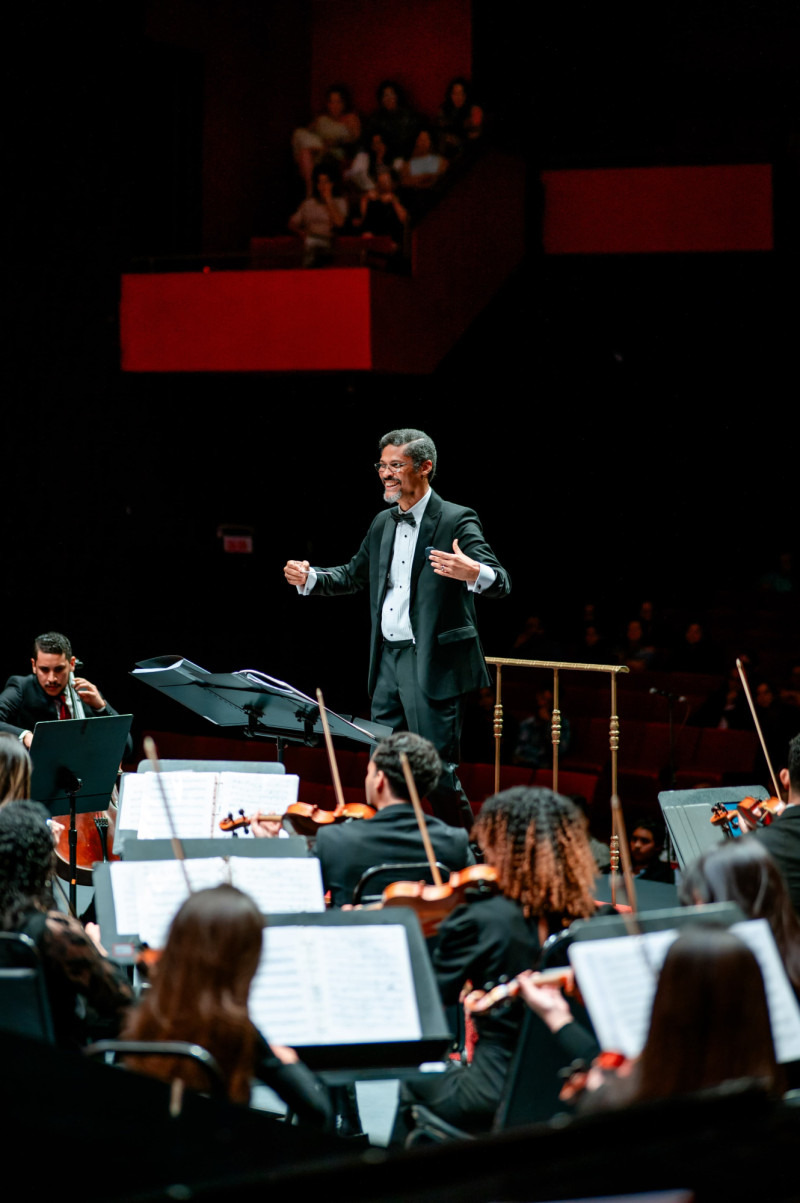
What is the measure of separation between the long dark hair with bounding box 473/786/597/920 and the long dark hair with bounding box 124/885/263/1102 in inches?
29.6

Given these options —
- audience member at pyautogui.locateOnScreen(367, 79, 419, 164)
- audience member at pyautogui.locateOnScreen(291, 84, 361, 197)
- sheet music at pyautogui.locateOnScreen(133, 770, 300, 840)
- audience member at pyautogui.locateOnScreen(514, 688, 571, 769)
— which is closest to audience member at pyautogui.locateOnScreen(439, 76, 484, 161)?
audience member at pyautogui.locateOnScreen(367, 79, 419, 164)

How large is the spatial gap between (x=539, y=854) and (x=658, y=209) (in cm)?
800

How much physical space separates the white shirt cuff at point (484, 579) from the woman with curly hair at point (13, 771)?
59.1 inches

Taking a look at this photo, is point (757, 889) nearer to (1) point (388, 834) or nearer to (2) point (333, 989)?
(2) point (333, 989)

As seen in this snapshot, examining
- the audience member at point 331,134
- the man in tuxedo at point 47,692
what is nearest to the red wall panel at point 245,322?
the audience member at point 331,134

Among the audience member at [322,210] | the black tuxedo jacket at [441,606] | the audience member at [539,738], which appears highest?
the audience member at [322,210]

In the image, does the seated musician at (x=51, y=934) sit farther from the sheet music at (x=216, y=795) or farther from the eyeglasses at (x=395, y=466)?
the eyeglasses at (x=395, y=466)

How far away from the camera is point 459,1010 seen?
124 inches

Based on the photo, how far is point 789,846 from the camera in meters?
3.21

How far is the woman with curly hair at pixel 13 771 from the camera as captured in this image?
3398 mm

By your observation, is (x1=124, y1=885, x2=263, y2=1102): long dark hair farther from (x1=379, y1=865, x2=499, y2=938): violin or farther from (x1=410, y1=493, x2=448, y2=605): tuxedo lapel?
(x1=410, y1=493, x2=448, y2=605): tuxedo lapel

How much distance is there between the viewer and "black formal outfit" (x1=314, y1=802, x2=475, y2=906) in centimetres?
313

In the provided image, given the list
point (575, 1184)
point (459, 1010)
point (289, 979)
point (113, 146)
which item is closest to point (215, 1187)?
point (575, 1184)

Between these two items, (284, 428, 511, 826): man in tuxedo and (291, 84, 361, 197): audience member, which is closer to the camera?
(284, 428, 511, 826): man in tuxedo
